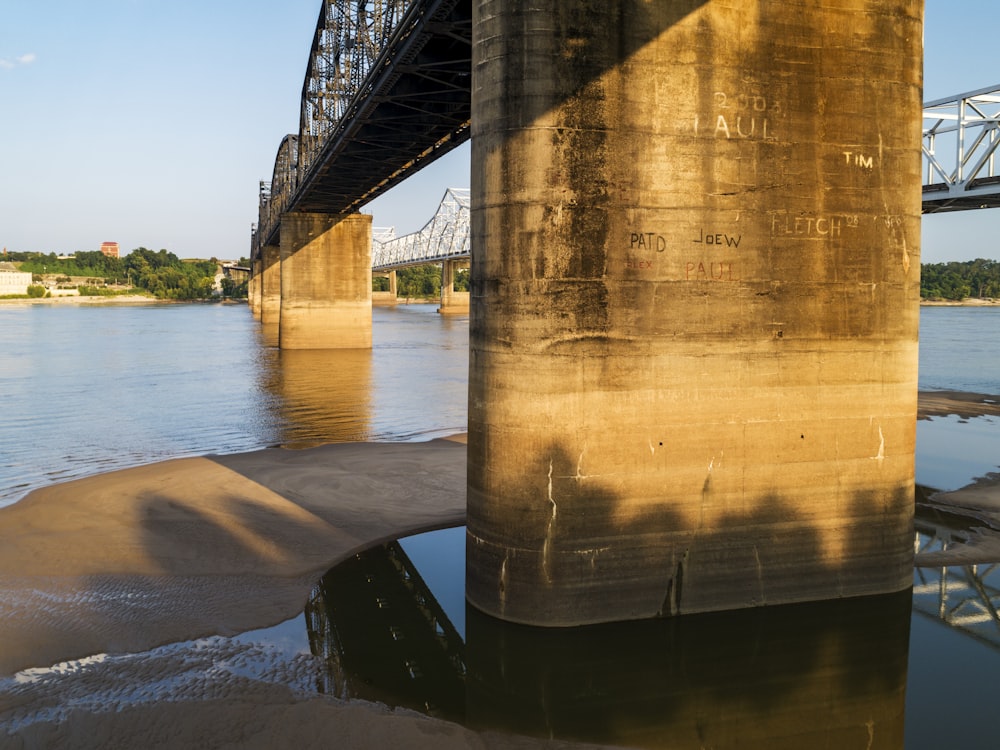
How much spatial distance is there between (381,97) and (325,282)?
32683mm

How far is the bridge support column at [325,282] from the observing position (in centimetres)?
5881

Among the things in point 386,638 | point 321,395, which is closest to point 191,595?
point 386,638

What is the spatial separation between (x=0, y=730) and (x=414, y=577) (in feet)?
20.2

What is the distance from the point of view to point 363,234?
61531 millimetres

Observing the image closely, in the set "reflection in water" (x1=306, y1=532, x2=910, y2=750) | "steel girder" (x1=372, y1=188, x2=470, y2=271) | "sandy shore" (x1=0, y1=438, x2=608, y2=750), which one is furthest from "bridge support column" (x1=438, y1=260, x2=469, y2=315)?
"reflection in water" (x1=306, y1=532, x2=910, y2=750)

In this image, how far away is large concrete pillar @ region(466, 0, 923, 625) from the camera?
11023mm

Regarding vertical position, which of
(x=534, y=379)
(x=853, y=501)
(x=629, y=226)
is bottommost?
(x=853, y=501)

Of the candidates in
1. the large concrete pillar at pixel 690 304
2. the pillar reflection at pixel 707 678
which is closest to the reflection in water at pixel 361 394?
the large concrete pillar at pixel 690 304

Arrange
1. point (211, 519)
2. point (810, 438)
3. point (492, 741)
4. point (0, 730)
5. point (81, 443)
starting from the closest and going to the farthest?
point (0, 730) < point (492, 741) < point (810, 438) < point (211, 519) < point (81, 443)

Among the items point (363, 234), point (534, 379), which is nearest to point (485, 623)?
point (534, 379)

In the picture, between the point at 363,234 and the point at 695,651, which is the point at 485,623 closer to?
the point at 695,651

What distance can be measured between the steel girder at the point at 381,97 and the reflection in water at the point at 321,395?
9932 millimetres

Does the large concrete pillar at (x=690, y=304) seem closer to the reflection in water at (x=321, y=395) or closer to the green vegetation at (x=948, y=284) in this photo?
the reflection in water at (x=321, y=395)

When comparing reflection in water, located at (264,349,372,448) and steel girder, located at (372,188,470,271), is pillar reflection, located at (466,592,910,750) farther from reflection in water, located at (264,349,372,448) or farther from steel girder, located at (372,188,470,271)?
steel girder, located at (372,188,470,271)
